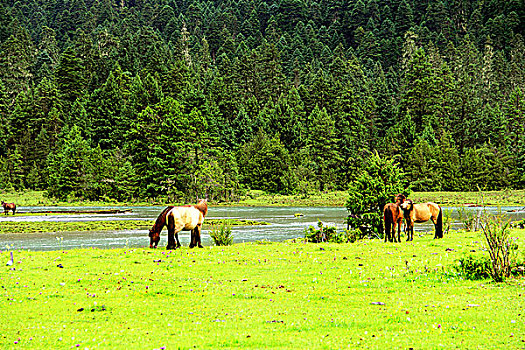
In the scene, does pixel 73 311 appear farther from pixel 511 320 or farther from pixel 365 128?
pixel 365 128

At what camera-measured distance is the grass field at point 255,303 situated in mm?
10359

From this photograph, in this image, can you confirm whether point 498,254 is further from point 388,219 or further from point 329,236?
point 329,236

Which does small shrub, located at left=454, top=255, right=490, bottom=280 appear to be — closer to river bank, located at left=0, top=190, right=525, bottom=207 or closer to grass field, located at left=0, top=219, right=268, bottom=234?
grass field, located at left=0, top=219, right=268, bottom=234

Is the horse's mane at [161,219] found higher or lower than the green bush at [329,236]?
higher

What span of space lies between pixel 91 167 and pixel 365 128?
61847 millimetres

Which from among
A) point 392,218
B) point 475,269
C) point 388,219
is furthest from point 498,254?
point 388,219

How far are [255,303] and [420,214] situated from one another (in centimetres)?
1997

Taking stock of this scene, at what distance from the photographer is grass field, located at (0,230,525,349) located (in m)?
10.4

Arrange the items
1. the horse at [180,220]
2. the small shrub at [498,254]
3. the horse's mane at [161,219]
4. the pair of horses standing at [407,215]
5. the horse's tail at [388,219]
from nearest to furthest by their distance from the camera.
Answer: the small shrub at [498,254], the horse at [180,220], the horse's mane at [161,219], the horse's tail at [388,219], the pair of horses standing at [407,215]

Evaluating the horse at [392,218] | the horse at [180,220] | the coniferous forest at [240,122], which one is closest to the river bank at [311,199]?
the coniferous forest at [240,122]

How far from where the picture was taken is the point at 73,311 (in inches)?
516

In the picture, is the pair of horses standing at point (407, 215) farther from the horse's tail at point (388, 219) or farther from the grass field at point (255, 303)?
the grass field at point (255, 303)

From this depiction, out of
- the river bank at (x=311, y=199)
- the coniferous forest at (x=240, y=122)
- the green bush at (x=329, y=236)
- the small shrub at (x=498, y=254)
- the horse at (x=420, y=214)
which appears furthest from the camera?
the coniferous forest at (x=240, y=122)

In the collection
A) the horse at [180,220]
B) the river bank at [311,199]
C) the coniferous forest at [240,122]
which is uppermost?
the coniferous forest at [240,122]
